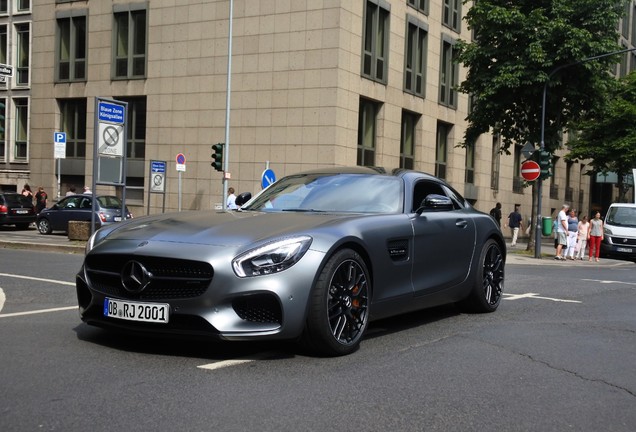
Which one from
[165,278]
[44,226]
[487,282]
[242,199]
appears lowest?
[44,226]

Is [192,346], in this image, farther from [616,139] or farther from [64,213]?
[616,139]

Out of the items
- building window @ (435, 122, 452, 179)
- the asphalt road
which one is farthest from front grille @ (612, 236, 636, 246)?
the asphalt road

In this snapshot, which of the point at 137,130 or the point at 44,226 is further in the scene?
the point at 137,130

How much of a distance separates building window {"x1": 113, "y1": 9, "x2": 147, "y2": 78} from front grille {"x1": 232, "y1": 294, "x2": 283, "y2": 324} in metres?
31.9

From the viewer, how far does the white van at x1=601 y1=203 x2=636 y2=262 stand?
26.3 meters

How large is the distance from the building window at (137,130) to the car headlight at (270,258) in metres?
31.4

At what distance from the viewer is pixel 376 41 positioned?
32.3 meters

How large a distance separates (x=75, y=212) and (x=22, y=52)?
17.1 meters

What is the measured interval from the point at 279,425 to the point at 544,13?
910 inches

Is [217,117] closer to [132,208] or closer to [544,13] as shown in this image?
[132,208]

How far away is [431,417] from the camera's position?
4.09 m

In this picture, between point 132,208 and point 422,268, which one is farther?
point 132,208

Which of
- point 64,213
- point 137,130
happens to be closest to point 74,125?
point 137,130

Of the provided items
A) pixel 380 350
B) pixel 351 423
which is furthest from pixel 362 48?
pixel 351 423
